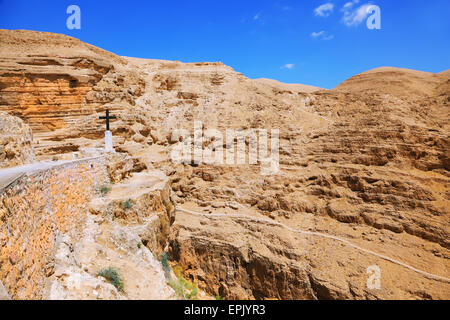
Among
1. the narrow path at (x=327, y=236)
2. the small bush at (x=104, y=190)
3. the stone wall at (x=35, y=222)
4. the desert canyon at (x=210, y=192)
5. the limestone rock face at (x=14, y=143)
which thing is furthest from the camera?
the small bush at (x=104, y=190)

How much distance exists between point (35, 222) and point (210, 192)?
10.3m

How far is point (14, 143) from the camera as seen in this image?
7980 millimetres

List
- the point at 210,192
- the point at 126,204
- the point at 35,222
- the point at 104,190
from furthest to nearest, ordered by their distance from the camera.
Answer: the point at 210,192, the point at 104,190, the point at 126,204, the point at 35,222

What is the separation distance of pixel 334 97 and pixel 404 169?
954cm

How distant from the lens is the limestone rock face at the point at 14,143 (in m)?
7.43

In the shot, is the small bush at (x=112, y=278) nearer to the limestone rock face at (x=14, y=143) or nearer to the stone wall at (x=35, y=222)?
the stone wall at (x=35, y=222)

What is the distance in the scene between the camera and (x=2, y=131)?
7969mm

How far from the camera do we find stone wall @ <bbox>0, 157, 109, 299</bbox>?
3385 mm

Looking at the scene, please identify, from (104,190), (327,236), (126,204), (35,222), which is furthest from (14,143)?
(327,236)

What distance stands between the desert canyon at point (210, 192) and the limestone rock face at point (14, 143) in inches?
2.4

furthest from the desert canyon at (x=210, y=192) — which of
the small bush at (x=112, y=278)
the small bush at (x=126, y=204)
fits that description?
the small bush at (x=112, y=278)

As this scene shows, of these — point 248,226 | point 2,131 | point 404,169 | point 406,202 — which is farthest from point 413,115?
point 2,131

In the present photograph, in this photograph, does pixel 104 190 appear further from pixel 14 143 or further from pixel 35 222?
pixel 35 222

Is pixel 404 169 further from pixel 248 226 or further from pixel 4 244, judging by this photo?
pixel 4 244
